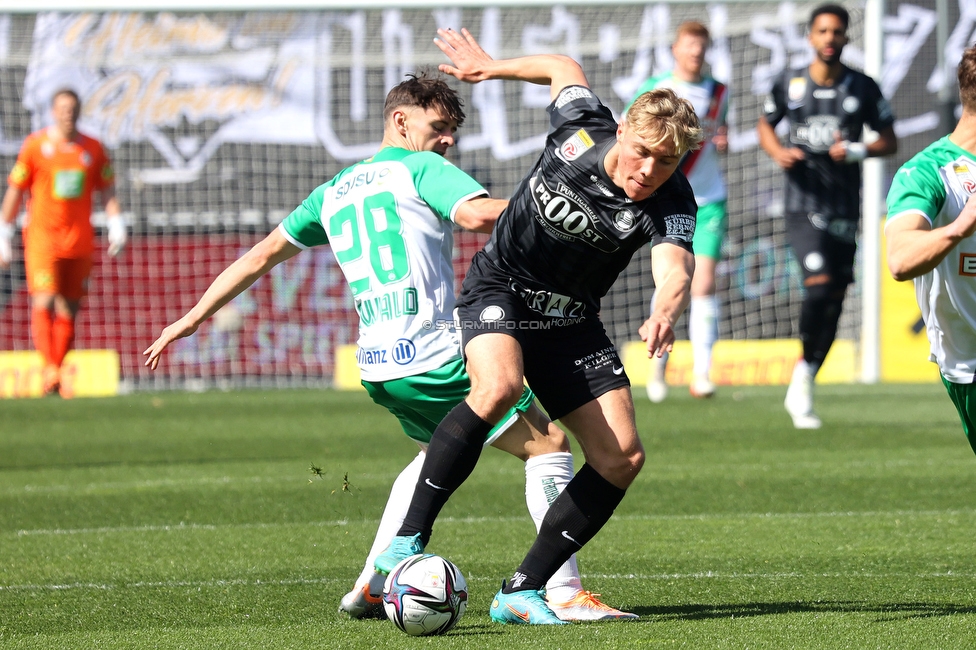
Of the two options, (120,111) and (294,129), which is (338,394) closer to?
(294,129)

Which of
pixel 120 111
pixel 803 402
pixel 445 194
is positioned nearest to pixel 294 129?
pixel 120 111

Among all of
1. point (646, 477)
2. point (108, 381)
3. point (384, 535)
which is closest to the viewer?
point (384, 535)

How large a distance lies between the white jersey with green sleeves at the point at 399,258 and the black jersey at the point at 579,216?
0.24 metres

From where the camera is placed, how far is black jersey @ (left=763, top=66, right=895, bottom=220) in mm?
9336

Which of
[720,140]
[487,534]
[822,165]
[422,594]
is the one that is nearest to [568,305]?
[422,594]

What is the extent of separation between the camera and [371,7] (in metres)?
14.6

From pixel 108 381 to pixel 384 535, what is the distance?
10.6m

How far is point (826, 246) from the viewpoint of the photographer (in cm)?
920

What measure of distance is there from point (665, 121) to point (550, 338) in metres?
0.82

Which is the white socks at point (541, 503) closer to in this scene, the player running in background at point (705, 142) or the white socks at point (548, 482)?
the white socks at point (548, 482)

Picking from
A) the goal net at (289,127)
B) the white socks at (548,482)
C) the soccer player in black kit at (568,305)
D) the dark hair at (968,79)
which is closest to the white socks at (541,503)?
the white socks at (548,482)

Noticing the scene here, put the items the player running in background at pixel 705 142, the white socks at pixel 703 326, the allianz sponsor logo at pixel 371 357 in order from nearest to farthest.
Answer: the allianz sponsor logo at pixel 371 357 → the player running in background at pixel 705 142 → the white socks at pixel 703 326

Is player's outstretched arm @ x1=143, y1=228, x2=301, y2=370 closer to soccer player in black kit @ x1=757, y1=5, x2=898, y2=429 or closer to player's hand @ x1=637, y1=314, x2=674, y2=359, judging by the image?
player's hand @ x1=637, y1=314, x2=674, y2=359

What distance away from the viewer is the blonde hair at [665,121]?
13.0 feet
